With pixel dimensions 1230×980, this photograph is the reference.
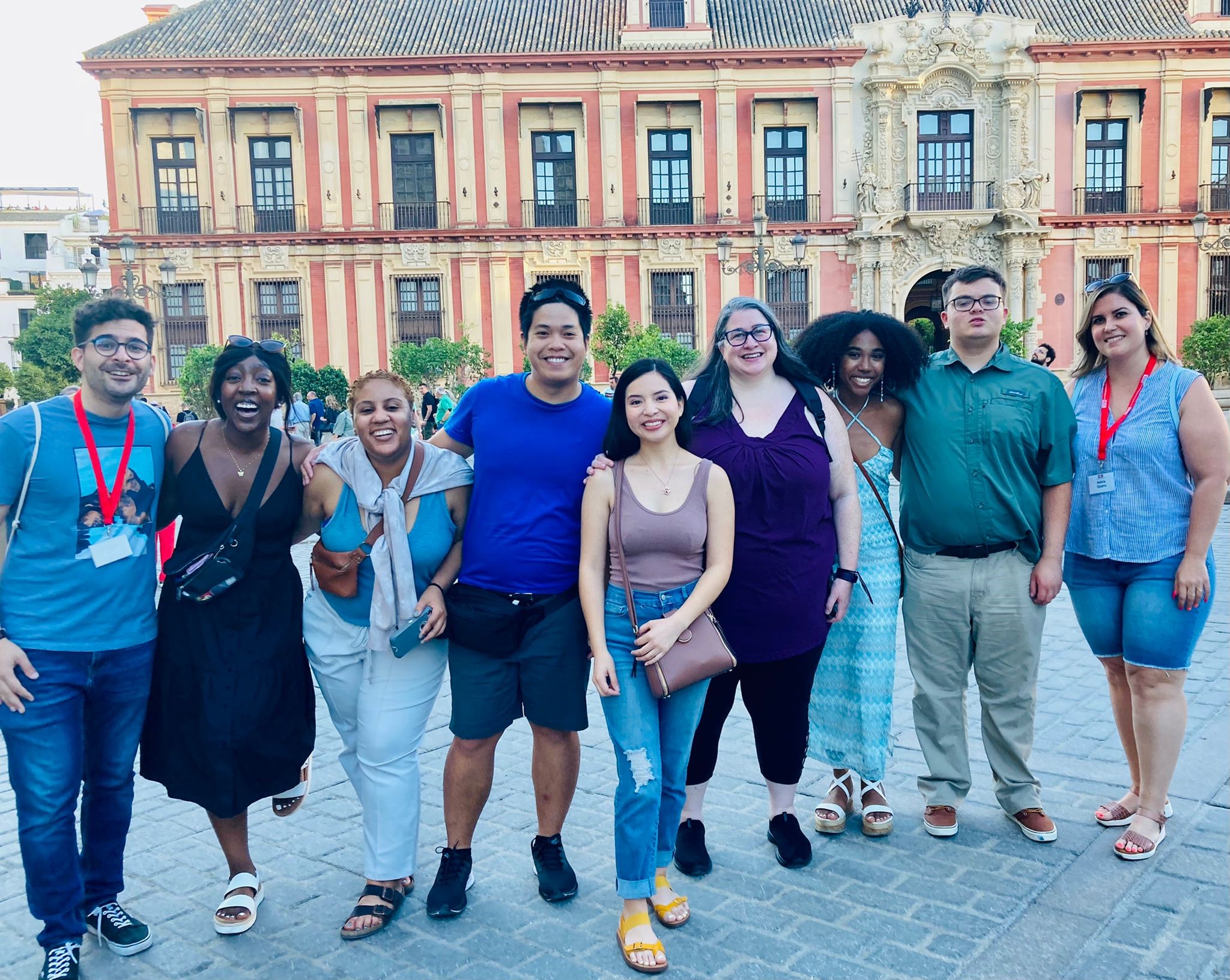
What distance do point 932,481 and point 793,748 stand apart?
1.12 m

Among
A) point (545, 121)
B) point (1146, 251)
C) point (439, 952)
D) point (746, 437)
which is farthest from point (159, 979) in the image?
point (1146, 251)

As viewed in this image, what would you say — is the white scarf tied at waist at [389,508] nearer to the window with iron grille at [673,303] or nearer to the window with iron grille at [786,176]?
the window with iron grille at [673,303]

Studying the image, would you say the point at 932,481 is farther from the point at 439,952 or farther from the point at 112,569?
the point at 112,569

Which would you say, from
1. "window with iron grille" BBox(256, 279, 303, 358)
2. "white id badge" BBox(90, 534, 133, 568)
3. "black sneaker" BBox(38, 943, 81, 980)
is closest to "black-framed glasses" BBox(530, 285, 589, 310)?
"white id badge" BBox(90, 534, 133, 568)

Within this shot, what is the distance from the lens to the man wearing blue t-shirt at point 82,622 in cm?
303

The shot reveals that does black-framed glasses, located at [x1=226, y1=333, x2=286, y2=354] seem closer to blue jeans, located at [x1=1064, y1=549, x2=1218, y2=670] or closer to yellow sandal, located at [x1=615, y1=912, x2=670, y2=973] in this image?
yellow sandal, located at [x1=615, y1=912, x2=670, y2=973]

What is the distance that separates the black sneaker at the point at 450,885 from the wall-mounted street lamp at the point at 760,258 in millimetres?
17151

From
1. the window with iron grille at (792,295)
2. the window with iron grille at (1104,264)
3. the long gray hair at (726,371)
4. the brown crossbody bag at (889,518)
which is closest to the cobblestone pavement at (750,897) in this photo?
the brown crossbody bag at (889,518)

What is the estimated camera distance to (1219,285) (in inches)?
1162

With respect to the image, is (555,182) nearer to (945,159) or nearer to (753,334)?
(945,159)

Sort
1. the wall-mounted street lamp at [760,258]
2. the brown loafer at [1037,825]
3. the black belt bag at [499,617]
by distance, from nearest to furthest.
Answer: the black belt bag at [499,617]
the brown loafer at [1037,825]
the wall-mounted street lamp at [760,258]

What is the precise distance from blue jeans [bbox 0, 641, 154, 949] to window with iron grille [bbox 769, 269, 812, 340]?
90.4 ft

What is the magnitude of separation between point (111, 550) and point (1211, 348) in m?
20.9

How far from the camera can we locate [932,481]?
387 cm
